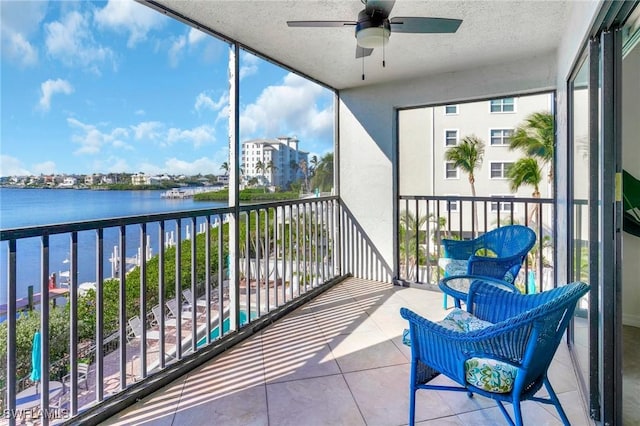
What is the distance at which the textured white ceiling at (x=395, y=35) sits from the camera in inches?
95.2

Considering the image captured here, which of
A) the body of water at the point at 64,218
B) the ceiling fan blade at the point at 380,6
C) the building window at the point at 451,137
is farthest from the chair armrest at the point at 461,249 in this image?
the building window at the point at 451,137

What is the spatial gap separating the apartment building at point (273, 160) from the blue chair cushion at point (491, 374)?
2.22 m

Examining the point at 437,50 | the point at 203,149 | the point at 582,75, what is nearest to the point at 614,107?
the point at 582,75

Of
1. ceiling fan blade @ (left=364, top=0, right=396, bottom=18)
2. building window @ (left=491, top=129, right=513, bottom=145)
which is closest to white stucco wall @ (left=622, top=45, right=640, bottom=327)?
ceiling fan blade @ (left=364, top=0, right=396, bottom=18)

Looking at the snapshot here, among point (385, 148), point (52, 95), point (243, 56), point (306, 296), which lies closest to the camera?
point (52, 95)

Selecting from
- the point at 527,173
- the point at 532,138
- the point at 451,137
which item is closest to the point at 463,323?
the point at 451,137

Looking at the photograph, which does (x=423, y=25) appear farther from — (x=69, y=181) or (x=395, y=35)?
(x=69, y=181)

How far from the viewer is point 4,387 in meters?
1.58

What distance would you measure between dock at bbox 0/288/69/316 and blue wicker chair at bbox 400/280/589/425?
1.69 metres

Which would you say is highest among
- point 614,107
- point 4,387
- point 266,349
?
point 614,107

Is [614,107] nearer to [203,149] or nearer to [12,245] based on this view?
[203,149]

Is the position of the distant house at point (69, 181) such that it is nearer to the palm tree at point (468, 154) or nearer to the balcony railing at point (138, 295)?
the balcony railing at point (138, 295)

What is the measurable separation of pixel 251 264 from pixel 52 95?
198cm

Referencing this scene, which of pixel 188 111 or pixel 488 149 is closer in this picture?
pixel 188 111
